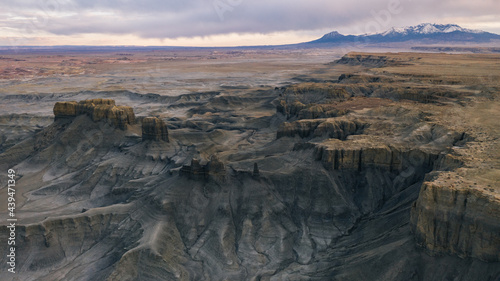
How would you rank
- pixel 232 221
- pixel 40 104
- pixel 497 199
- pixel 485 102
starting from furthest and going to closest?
pixel 40 104
pixel 485 102
pixel 232 221
pixel 497 199

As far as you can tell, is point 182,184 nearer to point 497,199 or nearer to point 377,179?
point 377,179

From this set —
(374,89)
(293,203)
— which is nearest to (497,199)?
(293,203)

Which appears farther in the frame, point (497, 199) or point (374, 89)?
point (374, 89)

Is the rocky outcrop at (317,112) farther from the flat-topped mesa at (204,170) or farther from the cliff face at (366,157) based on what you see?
the flat-topped mesa at (204,170)

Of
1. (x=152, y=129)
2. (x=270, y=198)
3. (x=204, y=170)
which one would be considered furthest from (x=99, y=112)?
(x=270, y=198)

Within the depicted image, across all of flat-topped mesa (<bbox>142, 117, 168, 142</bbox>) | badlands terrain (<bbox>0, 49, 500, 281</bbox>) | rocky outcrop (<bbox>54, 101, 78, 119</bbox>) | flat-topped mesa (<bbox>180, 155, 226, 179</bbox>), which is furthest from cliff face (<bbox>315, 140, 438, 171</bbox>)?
rocky outcrop (<bbox>54, 101, 78, 119</bbox>)

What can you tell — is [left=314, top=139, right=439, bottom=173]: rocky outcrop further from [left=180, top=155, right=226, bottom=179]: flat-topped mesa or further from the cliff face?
[left=180, top=155, right=226, bottom=179]: flat-topped mesa

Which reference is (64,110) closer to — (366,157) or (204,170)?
(204,170)
